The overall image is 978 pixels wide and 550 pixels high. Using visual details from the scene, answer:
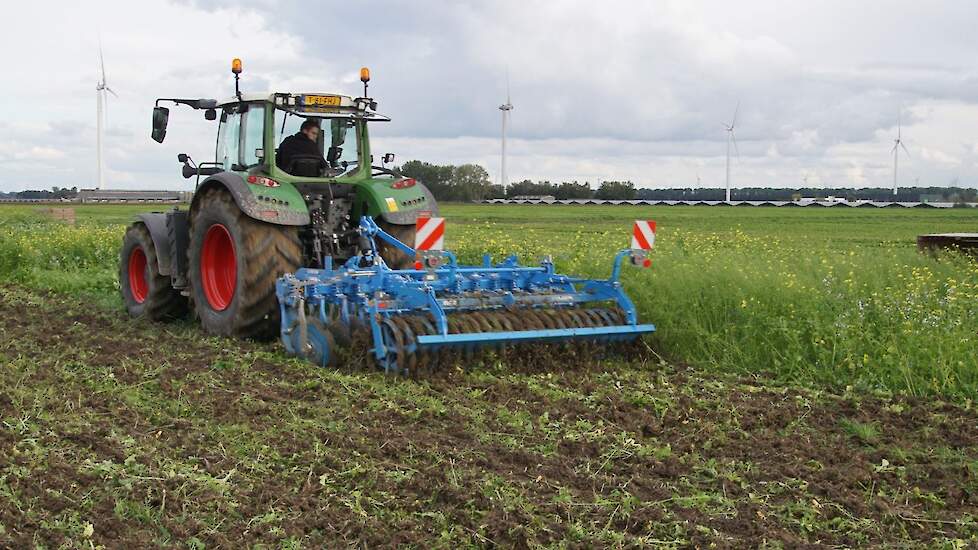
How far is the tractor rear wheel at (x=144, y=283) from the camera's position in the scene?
33.6 ft

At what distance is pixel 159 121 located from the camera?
372 inches

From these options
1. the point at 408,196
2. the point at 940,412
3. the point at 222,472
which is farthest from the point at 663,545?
the point at 408,196

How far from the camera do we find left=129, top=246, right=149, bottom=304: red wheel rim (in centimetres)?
1094

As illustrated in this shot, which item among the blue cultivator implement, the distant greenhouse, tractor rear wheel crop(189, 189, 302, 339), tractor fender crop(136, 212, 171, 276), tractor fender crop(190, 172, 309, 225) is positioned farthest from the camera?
the distant greenhouse

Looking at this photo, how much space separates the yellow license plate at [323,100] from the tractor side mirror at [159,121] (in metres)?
1.41

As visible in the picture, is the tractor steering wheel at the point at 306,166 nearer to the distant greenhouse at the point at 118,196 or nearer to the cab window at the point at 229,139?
the cab window at the point at 229,139

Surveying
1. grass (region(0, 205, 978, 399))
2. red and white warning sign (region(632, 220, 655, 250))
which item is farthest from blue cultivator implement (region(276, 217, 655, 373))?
grass (region(0, 205, 978, 399))

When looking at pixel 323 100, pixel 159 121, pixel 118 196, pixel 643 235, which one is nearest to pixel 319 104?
Answer: pixel 323 100

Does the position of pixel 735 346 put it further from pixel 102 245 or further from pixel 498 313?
pixel 102 245

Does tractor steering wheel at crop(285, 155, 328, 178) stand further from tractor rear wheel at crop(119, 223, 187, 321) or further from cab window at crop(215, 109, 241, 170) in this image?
tractor rear wheel at crop(119, 223, 187, 321)

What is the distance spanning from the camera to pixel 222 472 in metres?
5.01

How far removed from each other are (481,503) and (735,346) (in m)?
4.23

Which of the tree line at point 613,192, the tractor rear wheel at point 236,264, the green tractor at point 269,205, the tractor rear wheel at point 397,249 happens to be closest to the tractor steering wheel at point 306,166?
the green tractor at point 269,205

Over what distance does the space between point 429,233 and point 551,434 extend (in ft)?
8.39
